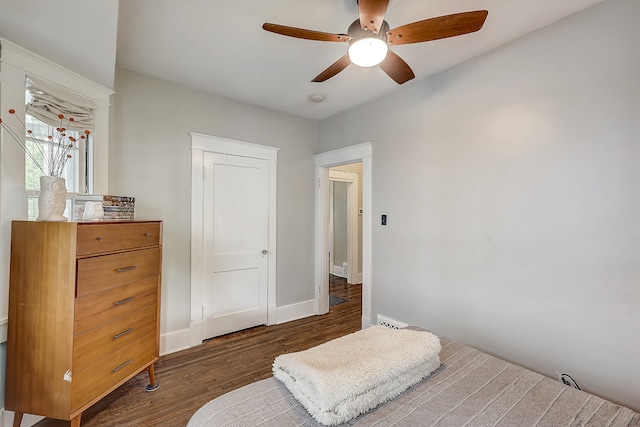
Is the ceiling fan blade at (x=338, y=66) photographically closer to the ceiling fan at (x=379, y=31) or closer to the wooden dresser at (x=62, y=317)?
the ceiling fan at (x=379, y=31)

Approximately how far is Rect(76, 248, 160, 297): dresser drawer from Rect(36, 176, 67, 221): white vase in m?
0.36

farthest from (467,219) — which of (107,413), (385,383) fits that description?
(107,413)

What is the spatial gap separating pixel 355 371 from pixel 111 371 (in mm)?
1668

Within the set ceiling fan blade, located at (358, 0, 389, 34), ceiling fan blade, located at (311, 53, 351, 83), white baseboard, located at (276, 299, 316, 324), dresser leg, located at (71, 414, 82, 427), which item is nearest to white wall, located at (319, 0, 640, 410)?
ceiling fan blade, located at (311, 53, 351, 83)

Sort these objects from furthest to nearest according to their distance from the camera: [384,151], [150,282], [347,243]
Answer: [347,243]
[384,151]
[150,282]

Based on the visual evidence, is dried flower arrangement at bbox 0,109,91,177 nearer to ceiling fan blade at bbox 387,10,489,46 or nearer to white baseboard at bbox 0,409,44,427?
white baseboard at bbox 0,409,44,427

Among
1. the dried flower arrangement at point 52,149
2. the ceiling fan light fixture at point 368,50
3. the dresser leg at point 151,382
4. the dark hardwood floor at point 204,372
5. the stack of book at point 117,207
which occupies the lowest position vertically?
the dark hardwood floor at point 204,372

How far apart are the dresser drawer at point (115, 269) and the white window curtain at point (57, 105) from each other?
102cm

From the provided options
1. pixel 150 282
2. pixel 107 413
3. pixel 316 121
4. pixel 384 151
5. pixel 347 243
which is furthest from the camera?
pixel 347 243

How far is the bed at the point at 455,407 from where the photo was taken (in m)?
0.97

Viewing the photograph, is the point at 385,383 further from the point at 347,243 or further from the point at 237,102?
the point at 347,243

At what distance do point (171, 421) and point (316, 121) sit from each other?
3.42 metres

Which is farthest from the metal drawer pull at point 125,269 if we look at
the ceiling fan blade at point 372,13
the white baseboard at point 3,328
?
the ceiling fan blade at point 372,13

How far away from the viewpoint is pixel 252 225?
3324 millimetres
